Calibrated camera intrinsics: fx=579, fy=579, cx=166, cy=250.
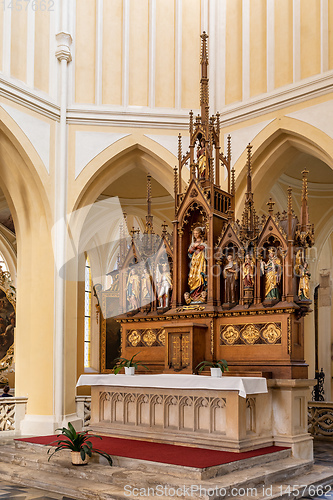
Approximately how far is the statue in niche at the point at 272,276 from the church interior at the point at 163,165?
2 cm

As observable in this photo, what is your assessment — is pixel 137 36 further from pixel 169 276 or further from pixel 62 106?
pixel 169 276

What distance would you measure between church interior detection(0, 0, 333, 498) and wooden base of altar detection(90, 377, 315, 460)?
269 mm

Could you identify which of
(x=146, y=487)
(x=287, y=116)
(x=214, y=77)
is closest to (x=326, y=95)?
(x=287, y=116)

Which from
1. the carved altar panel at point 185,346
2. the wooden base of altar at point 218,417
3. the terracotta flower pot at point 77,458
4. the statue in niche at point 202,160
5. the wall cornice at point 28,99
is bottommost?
the terracotta flower pot at point 77,458

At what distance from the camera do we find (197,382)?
7.12 m

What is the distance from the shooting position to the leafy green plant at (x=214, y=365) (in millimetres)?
7547

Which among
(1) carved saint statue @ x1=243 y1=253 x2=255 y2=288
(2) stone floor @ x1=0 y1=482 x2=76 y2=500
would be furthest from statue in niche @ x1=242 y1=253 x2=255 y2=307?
(2) stone floor @ x1=0 y1=482 x2=76 y2=500

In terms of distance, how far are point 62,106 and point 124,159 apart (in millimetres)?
1721

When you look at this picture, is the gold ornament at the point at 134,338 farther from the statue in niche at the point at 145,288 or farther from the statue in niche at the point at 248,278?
the statue in niche at the point at 248,278

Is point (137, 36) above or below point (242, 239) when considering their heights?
above

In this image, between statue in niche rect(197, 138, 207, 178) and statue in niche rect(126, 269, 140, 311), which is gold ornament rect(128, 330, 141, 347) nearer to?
statue in niche rect(126, 269, 140, 311)

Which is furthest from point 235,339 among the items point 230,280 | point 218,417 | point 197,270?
point 218,417

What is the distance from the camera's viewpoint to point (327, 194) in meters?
16.0

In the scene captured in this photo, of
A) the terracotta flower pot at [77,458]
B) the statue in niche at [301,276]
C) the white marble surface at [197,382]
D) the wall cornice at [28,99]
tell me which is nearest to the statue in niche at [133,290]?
the white marble surface at [197,382]
